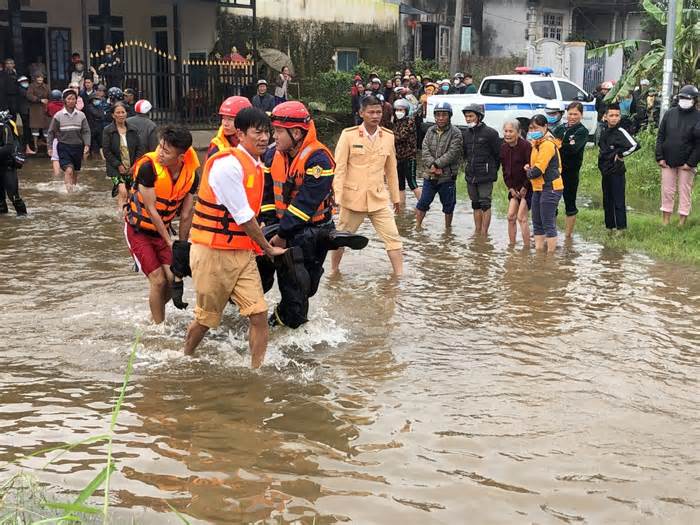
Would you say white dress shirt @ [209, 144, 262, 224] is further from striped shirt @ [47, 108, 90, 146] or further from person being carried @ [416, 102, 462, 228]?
striped shirt @ [47, 108, 90, 146]

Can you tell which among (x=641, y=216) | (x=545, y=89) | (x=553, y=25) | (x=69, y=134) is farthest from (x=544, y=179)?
(x=553, y=25)

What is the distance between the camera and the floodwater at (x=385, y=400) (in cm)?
451

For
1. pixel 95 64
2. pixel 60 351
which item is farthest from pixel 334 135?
pixel 60 351

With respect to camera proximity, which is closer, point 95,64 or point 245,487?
point 245,487

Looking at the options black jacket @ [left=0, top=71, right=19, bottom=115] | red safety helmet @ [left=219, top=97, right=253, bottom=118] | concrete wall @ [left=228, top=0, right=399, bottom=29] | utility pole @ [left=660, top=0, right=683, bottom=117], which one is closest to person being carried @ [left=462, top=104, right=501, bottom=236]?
utility pole @ [left=660, top=0, right=683, bottom=117]

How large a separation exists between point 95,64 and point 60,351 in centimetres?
1670

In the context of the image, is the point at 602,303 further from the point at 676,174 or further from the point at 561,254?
the point at 676,174

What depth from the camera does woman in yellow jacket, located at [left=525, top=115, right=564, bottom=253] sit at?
33.4 ft

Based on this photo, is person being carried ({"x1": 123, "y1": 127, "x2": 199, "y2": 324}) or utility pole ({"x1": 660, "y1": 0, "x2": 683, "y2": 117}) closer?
person being carried ({"x1": 123, "y1": 127, "x2": 199, "y2": 324})

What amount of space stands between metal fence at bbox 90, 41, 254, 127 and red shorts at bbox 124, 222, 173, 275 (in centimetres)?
1492

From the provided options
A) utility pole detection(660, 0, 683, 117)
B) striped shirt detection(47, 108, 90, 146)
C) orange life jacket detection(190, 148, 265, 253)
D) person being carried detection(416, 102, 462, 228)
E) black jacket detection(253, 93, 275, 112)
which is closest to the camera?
orange life jacket detection(190, 148, 265, 253)

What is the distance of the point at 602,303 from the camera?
8398 mm

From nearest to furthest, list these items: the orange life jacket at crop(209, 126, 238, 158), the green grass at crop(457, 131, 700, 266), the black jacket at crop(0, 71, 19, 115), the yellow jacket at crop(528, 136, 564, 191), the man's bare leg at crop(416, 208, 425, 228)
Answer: the orange life jacket at crop(209, 126, 238, 158), the yellow jacket at crop(528, 136, 564, 191), the green grass at crop(457, 131, 700, 266), the man's bare leg at crop(416, 208, 425, 228), the black jacket at crop(0, 71, 19, 115)

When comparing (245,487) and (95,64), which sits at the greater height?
(95,64)
